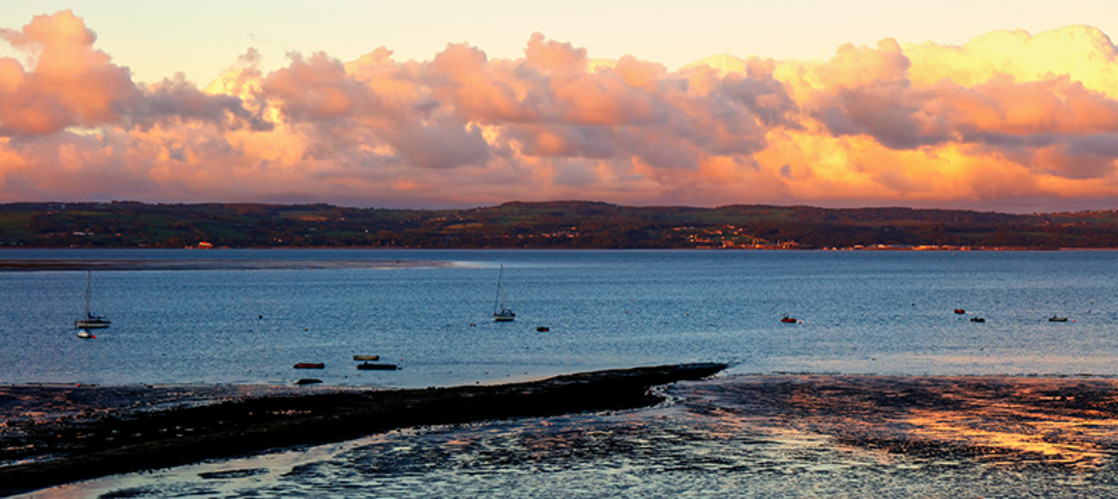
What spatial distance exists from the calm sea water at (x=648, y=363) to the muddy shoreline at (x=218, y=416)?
5.08 ft

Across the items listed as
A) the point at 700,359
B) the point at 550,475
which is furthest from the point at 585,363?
the point at 550,475

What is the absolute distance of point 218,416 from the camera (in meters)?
41.8

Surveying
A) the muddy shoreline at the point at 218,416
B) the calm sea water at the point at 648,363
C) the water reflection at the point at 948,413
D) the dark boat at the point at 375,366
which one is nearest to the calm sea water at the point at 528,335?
the calm sea water at the point at 648,363

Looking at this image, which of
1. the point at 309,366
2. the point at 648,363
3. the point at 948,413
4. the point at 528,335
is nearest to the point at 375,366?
the point at 309,366

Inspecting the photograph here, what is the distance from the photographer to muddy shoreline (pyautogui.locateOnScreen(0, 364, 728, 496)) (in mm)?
32969

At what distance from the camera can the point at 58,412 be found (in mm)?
42750

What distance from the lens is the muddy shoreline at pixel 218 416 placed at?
32969 millimetres

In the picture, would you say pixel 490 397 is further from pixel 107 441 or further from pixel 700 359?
pixel 700 359

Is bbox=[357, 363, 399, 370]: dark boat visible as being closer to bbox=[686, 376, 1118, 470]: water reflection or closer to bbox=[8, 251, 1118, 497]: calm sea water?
bbox=[8, 251, 1118, 497]: calm sea water

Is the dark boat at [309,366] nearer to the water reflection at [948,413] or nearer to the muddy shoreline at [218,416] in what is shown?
the muddy shoreline at [218,416]

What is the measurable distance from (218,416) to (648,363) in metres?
36.2

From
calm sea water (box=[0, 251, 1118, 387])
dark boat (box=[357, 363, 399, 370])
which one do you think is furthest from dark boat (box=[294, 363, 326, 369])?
dark boat (box=[357, 363, 399, 370])

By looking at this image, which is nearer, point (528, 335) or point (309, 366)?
point (309, 366)

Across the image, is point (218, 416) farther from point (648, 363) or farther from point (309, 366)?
point (648, 363)
